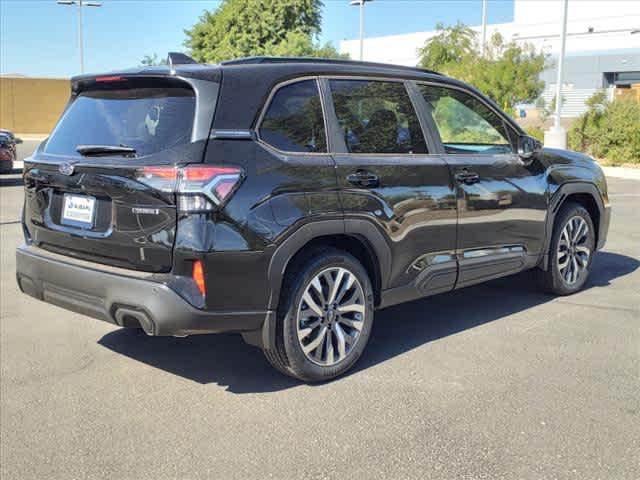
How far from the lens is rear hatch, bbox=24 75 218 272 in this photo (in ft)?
11.8

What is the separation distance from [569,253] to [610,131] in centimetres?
1607

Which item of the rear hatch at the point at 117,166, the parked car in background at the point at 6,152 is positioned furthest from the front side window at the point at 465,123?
the parked car in background at the point at 6,152

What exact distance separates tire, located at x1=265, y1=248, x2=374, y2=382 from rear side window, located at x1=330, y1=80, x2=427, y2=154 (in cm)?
73

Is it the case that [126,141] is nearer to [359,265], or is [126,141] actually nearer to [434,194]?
[359,265]

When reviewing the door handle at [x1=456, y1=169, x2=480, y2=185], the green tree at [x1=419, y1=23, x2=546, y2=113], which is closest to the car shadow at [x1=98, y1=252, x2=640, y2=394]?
the door handle at [x1=456, y1=169, x2=480, y2=185]

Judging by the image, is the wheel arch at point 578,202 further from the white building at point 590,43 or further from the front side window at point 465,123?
the white building at point 590,43

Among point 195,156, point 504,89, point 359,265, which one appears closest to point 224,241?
point 195,156

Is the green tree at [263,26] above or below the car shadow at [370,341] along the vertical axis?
above

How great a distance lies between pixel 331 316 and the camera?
416cm

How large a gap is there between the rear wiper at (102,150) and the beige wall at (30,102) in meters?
39.5

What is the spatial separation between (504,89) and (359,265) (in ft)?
72.0

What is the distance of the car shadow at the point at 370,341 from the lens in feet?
14.3

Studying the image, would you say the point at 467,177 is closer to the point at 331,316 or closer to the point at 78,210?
the point at 331,316

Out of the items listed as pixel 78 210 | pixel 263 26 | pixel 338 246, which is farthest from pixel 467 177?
pixel 263 26
